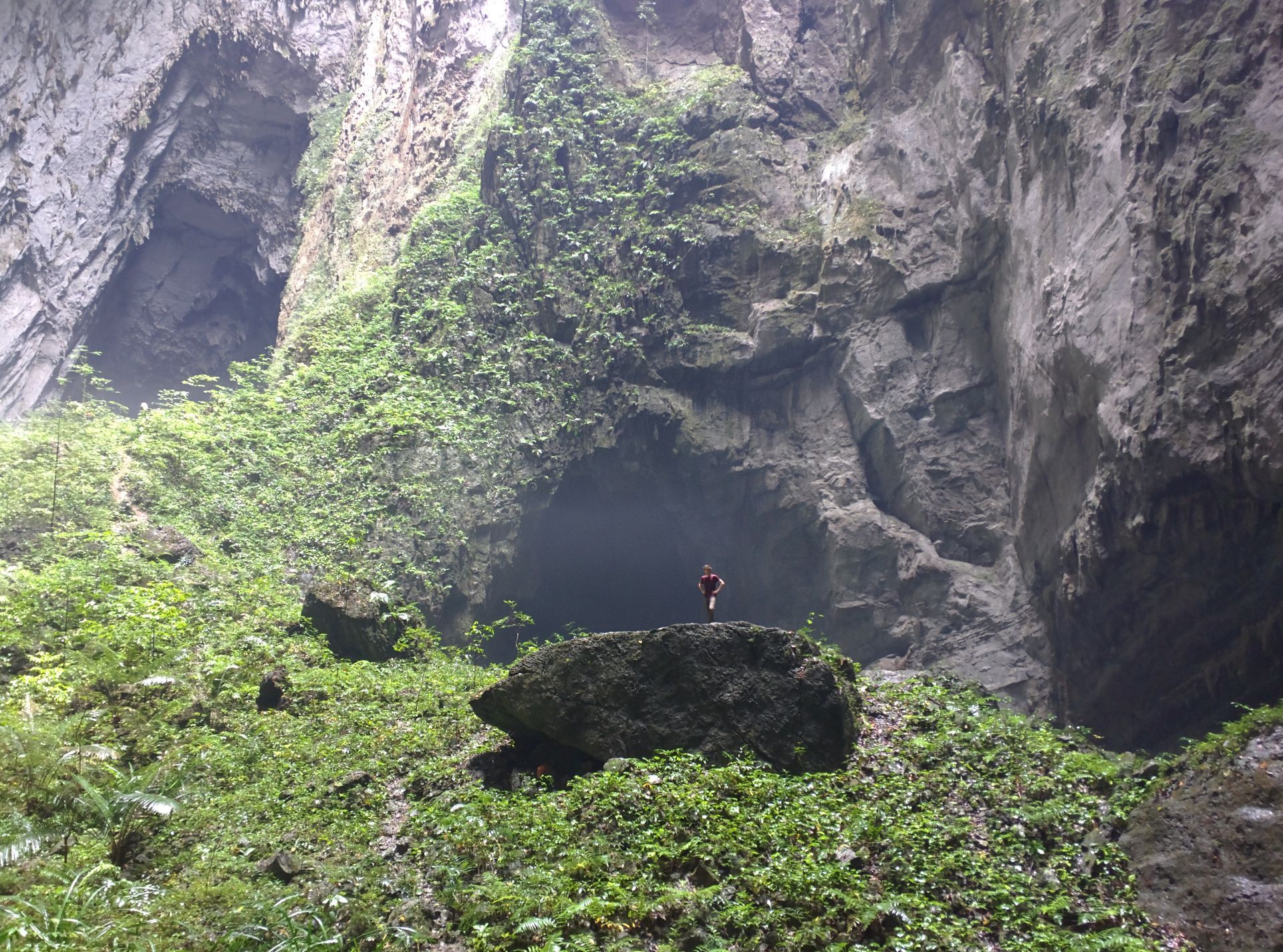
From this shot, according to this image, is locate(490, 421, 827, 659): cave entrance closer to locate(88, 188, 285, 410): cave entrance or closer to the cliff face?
the cliff face

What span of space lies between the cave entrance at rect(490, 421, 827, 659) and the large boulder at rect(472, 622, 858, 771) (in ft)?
25.2

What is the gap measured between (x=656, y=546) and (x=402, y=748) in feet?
31.7

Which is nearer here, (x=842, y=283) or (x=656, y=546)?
(x=842, y=283)

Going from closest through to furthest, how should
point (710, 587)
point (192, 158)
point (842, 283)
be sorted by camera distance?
point (710, 587), point (842, 283), point (192, 158)

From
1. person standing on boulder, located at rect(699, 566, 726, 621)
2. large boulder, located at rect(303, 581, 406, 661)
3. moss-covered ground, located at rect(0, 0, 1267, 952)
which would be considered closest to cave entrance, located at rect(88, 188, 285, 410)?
moss-covered ground, located at rect(0, 0, 1267, 952)

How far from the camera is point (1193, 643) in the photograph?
8891 mm

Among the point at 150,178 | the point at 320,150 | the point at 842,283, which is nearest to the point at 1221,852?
the point at 842,283

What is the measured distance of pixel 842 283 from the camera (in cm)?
1466

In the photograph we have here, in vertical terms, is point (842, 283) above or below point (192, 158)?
above

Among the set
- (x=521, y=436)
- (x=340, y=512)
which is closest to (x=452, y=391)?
(x=521, y=436)

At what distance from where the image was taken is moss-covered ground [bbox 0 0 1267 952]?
4316 millimetres

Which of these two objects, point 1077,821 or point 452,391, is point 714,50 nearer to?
point 452,391

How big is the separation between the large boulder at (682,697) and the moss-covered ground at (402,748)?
0.37 m

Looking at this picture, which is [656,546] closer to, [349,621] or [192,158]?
[349,621]
